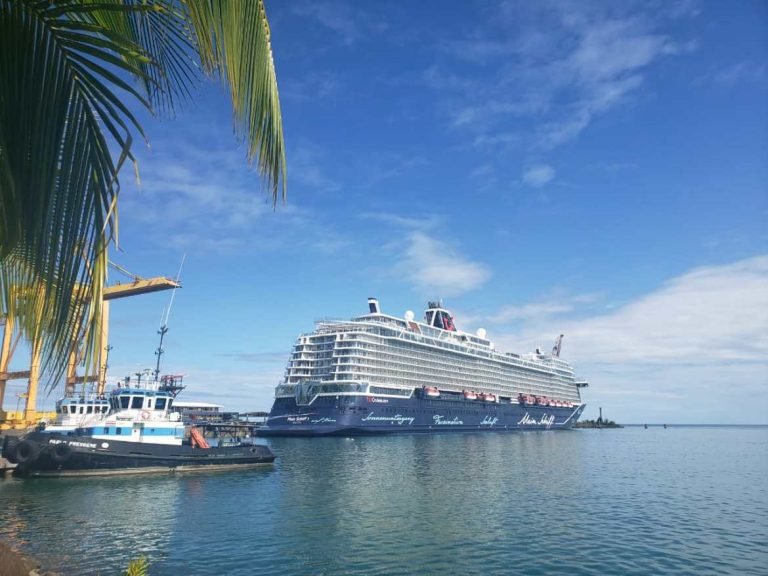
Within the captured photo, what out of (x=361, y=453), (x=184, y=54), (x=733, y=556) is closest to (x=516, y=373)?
(x=361, y=453)

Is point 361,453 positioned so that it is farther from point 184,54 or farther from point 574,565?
point 184,54

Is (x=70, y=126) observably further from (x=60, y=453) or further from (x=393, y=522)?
(x=60, y=453)

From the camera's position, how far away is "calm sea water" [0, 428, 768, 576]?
16578 mm

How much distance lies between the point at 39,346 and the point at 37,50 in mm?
1493

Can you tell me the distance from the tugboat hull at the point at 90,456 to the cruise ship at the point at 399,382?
36543 millimetres

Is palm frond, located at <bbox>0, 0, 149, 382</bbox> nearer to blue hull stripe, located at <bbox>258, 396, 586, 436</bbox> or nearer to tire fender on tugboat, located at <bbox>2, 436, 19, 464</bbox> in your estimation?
tire fender on tugboat, located at <bbox>2, 436, 19, 464</bbox>

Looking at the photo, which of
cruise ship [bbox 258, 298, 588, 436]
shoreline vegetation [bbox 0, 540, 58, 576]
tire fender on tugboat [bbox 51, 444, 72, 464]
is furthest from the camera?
cruise ship [bbox 258, 298, 588, 436]

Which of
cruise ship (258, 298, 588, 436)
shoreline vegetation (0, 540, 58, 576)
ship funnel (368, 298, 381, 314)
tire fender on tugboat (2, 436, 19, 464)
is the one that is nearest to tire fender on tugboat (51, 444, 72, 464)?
tire fender on tugboat (2, 436, 19, 464)

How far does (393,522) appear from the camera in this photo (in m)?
21.5

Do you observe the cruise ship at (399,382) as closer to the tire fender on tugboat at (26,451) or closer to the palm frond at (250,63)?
the tire fender on tugboat at (26,451)

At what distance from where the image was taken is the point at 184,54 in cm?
303

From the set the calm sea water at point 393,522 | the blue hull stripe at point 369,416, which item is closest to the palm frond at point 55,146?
the calm sea water at point 393,522

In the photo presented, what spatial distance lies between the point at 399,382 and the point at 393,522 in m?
63.0

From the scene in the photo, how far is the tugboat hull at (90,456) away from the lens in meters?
32.2
